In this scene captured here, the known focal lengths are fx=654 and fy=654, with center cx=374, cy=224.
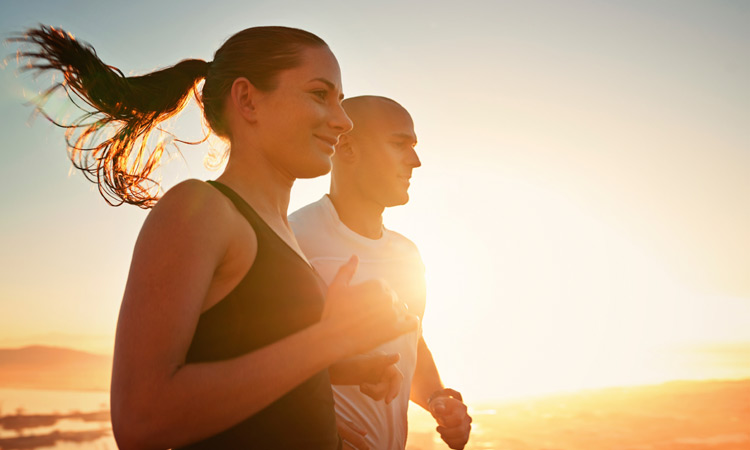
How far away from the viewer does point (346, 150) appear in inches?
193

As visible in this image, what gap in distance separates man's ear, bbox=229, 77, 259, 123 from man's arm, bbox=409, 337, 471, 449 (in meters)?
2.25

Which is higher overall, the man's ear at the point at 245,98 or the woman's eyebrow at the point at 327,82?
the woman's eyebrow at the point at 327,82

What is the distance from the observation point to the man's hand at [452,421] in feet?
12.1

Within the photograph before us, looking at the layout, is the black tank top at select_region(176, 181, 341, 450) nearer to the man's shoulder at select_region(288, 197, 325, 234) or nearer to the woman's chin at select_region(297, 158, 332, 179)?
the woman's chin at select_region(297, 158, 332, 179)

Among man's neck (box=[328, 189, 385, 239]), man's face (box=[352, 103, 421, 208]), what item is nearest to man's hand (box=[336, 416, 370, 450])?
man's neck (box=[328, 189, 385, 239])

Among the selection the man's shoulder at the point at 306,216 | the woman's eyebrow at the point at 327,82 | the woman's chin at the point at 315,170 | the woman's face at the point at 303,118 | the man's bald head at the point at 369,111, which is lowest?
the woman's chin at the point at 315,170

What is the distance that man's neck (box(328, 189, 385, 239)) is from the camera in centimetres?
471

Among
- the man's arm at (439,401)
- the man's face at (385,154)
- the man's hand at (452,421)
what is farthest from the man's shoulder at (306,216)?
the man's hand at (452,421)

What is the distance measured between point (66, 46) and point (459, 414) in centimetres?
276

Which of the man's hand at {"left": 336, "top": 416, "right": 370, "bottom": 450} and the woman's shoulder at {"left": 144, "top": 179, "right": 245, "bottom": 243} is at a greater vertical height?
the woman's shoulder at {"left": 144, "top": 179, "right": 245, "bottom": 243}

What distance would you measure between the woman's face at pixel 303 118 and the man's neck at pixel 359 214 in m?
2.25

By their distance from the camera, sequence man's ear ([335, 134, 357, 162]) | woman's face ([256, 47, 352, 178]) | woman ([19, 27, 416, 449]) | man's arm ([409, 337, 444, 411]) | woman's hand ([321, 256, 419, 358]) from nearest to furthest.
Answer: woman ([19, 27, 416, 449]), woman's hand ([321, 256, 419, 358]), woman's face ([256, 47, 352, 178]), man's arm ([409, 337, 444, 411]), man's ear ([335, 134, 357, 162])

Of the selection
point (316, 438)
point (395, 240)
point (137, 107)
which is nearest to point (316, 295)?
point (316, 438)

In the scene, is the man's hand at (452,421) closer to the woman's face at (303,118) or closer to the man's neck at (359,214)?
the man's neck at (359,214)
